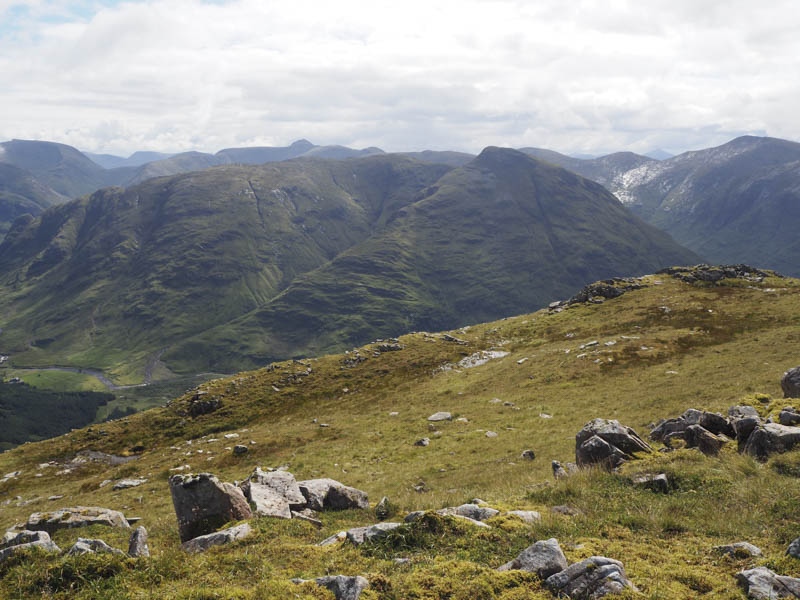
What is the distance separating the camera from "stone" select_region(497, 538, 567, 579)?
979 centimetres

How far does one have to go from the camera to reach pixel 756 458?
53.0 feet

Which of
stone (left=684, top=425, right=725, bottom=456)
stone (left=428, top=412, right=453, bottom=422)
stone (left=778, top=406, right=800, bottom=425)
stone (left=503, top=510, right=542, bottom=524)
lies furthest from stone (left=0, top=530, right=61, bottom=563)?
stone (left=428, top=412, right=453, bottom=422)

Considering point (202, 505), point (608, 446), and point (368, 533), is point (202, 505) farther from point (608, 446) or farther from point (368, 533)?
point (608, 446)

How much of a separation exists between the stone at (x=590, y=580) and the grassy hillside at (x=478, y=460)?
18.8 inches

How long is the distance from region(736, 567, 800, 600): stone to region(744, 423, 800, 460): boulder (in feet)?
30.9

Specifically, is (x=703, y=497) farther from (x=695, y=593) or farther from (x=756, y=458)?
(x=695, y=593)

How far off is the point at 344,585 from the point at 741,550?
32.2 ft

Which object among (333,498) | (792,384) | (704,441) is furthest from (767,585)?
(792,384)

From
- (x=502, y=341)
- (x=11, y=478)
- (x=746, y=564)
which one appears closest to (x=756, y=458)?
(x=746, y=564)

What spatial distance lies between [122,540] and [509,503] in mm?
15307

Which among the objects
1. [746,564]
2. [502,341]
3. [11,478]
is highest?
[746,564]

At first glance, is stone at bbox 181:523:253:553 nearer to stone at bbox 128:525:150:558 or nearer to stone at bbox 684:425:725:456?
stone at bbox 128:525:150:558

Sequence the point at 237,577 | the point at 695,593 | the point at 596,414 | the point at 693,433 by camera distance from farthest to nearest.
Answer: the point at 596,414 → the point at 693,433 → the point at 237,577 → the point at 695,593

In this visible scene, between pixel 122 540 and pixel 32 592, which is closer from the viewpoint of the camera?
pixel 32 592
